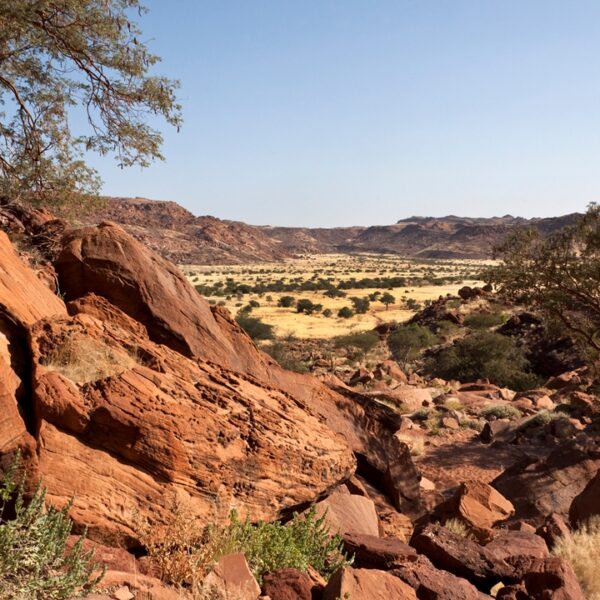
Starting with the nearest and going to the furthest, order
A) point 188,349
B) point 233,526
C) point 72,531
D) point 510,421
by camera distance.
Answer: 1. point 72,531
2. point 233,526
3. point 188,349
4. point 510,421

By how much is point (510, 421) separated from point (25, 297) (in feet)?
48.4

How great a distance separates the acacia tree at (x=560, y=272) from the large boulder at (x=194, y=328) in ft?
22.5

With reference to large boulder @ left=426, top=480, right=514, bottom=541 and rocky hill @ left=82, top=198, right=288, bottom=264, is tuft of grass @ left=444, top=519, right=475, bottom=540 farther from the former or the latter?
rocky hill @ left=82, top=198, right=288, bottom=264

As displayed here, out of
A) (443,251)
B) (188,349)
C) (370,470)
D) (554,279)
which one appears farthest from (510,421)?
(443,251)

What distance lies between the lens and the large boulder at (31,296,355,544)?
201 inches

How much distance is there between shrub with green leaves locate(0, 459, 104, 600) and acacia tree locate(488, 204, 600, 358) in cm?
1365

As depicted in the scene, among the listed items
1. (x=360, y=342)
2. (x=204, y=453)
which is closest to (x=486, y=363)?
(x=360, y=342)

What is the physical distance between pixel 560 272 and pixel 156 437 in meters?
12.8

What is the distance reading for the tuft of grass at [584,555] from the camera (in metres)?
6.78

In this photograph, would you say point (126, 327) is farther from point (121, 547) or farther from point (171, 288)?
point (121, 547)

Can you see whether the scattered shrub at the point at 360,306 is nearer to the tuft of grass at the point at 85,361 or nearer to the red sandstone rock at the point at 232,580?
the tuft of grass at the point at 85,361

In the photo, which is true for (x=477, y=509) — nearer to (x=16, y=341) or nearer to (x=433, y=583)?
(x=433, y=583)

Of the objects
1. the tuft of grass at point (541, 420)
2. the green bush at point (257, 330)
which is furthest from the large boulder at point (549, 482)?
the green bush at point (257, 330)

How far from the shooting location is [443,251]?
16625cm
